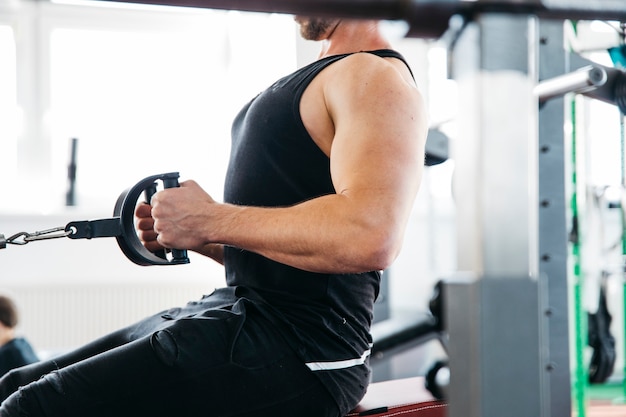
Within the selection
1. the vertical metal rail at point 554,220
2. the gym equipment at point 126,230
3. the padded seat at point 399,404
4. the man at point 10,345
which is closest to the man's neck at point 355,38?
the gym equipment at point 126,230

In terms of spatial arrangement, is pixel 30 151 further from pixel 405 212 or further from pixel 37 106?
pixel 405 212

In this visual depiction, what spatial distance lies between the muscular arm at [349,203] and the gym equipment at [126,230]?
0.18 feet

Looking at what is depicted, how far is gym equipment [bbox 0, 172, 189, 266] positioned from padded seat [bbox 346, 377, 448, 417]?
0.45 metres

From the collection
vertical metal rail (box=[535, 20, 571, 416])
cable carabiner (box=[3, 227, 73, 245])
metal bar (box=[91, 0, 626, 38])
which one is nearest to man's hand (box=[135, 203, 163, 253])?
cable carabiner (box=[3, 227, 73, 245])

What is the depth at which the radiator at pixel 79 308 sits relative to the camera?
443 cm

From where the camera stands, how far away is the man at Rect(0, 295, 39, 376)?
2.67m

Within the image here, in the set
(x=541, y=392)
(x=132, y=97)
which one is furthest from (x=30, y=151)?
(x=541, y=392)

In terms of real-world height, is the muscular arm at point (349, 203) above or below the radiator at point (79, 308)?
above

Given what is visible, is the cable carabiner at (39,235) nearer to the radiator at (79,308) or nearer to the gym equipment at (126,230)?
the gym equipment at (126,230)

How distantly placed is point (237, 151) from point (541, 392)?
83 cm

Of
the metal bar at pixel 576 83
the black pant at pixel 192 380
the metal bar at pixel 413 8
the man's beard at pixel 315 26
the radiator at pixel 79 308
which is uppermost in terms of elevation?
the man's beard at pixel 315 26

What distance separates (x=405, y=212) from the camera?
956 mm

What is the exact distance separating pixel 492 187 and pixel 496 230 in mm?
29

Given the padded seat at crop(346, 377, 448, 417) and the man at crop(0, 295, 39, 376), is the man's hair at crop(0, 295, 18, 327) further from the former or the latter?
the padded seat at crop(346, 377, 448, 417)
